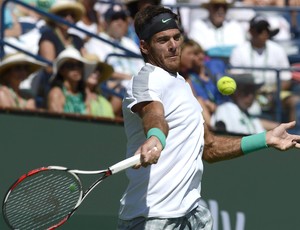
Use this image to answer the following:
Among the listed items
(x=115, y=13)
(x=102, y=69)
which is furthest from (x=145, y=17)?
(x=115, y=13)

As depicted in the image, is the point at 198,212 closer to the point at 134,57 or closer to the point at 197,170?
the point at 197,170

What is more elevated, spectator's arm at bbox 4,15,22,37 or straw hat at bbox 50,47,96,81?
spectator's arm at bbox 4,15,22,37

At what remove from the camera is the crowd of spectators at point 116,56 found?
7.78m

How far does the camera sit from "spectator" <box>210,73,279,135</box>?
312 inches

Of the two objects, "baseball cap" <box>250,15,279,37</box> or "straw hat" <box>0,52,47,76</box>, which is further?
"baseball cap" <box>250,15,279,37</box>

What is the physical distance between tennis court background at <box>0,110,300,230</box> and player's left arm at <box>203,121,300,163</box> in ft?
7.09

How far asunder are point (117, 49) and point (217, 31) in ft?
3.64

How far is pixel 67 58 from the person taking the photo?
794 centimetres

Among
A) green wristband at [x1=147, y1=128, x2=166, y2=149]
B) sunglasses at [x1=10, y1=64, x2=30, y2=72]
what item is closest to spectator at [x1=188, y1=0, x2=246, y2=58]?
sunglasses at [x1=10, y1=64, x2=30, y2=72]

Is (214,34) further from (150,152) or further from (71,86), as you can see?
(150,152)

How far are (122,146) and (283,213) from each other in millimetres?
1394

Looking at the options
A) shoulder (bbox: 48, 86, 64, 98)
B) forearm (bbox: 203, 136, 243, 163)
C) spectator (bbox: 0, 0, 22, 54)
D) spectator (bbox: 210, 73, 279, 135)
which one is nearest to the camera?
forearm (bbox: 203, 136, 243, 163)

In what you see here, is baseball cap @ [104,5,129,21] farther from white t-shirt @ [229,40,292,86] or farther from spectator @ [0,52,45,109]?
spectator @ [0,52,45,109]

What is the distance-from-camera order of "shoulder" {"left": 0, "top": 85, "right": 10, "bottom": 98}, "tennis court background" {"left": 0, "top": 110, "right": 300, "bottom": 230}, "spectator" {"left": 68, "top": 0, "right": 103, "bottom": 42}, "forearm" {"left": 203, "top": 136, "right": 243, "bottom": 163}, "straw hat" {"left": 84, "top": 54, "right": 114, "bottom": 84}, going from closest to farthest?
"forearm" {"left": 203, "top": 136, "right": 243, "bottom": 163} < "tennis court background" {"left": 0, "top": 110, "right": 300, "bottom": 230} < "shoulder" {"left": 0, "top": 85, "right": 10, "bottom": 98} < "straw hat" {"left": 84, "top": 54, "right": 114, "bottom": 84} < "spectator" {"left": 68, "top": 0, "right": 103, "bottom": 42}
